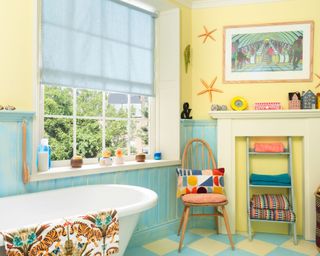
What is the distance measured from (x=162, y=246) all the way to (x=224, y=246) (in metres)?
0.61

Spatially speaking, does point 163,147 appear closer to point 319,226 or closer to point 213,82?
point 213,82

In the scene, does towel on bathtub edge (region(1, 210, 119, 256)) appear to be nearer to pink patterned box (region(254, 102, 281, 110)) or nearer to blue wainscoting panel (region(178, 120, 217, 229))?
blue wainscoting panel (region(178, 120, 217, 229))

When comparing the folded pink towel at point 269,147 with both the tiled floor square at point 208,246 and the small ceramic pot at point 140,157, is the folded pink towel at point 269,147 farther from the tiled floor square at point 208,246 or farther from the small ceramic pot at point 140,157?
the small ceramic pot at point 140,157

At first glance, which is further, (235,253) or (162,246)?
(162,246)

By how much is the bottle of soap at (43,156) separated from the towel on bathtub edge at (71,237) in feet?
3.04

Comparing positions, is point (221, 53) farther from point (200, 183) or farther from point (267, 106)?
point (200, 183)

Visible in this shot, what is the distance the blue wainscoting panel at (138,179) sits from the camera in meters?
2.18

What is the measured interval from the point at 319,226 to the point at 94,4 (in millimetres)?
3023

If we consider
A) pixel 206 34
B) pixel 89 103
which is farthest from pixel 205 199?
pixel 206 34

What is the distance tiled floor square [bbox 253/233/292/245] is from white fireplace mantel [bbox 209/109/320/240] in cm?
22

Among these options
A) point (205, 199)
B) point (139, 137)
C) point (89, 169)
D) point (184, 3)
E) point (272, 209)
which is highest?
point (184, 3)

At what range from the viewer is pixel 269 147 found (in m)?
3.25

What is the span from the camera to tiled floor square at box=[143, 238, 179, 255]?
2.86 meters

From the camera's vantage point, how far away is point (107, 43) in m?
3.03
